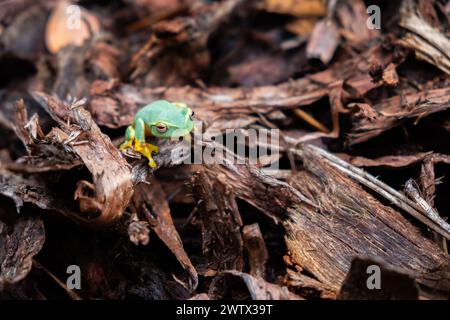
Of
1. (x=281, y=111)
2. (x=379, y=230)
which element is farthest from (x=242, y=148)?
(x=379, y=230)

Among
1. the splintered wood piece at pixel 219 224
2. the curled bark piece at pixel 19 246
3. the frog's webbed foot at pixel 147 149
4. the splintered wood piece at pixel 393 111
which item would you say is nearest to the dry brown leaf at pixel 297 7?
the splintered wood piece at pixel 393 111

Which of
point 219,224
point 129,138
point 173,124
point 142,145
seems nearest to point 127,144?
point 129,138

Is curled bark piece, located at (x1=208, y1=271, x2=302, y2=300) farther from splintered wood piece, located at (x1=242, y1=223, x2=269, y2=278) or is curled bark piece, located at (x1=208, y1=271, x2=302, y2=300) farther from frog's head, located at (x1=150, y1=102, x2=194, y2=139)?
frog's head, located at (x1=150, y1=102, x2=194, y2=139)

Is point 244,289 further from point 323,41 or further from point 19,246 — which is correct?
point 323,41

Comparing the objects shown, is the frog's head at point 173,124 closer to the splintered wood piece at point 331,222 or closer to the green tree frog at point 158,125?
the green tree frog at point 158,125

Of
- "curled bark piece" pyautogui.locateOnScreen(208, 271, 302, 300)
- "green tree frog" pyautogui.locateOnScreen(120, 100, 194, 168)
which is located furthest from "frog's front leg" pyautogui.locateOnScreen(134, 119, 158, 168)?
"curled bark piece" pyautogui.locateOnScreen(208, 271, 302, 300)

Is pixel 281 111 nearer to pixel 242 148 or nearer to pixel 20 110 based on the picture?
pixel 242 148

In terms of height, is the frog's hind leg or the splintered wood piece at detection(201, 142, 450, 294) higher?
the frog's hind leg
